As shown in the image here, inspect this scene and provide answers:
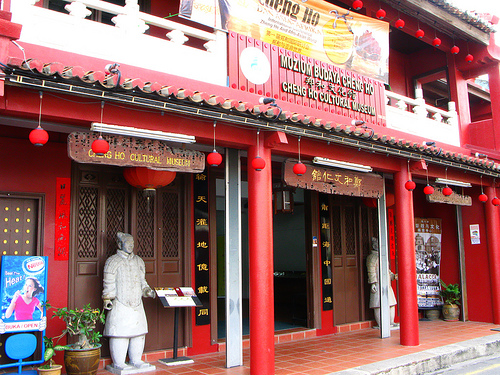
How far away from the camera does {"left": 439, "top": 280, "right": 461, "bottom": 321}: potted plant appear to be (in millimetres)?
11789

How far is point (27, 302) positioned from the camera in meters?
6.16

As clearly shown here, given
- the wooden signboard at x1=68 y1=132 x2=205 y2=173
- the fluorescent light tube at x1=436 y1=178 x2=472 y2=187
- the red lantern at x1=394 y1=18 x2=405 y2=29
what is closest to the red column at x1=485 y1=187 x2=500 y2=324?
the fluorescent light tube at x1=436 y1=178 x2=472 y2=187

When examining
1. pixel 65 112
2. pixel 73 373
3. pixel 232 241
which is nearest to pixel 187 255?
pixel 232 241

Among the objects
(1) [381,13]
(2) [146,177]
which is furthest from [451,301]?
(2) [146,177]

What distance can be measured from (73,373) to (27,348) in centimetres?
70

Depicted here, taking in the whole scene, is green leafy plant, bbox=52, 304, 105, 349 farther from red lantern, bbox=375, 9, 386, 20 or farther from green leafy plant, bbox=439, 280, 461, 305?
green leafy plant, bbox=439, 280, 461, 305

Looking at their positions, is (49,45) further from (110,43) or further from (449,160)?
(449,160)

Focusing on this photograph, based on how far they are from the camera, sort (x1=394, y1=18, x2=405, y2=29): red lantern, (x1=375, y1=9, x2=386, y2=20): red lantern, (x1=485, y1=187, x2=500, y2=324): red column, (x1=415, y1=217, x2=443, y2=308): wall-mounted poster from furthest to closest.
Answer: (x1=415, y1=217, x2=443, y2=308): wall-mounted poster, (x1=485, y1=187, x2=500, y2=324): red column, (x1=394, y1=18, x2=405, y2=29): red lantern, (x1=375, y1=9, x2=386, y2=20): red lantern

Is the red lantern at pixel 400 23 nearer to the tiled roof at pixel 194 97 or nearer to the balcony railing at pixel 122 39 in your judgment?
the tiled roof at pixel 194 97

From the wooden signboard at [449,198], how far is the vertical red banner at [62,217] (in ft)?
23.6

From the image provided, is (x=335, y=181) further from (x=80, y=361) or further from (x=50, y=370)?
(x=50, y=370)

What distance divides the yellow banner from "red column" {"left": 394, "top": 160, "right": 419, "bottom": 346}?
243 centimetres

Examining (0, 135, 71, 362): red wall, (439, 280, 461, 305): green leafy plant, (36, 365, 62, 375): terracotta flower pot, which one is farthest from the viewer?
(439, 280, 461, 305): green leafy plant

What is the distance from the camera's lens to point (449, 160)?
9.65m
